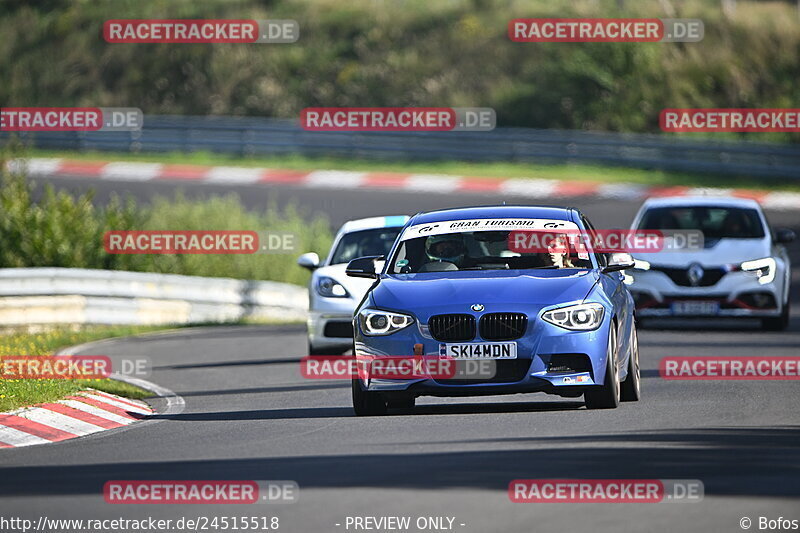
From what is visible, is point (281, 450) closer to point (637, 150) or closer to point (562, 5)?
point (637, 150)

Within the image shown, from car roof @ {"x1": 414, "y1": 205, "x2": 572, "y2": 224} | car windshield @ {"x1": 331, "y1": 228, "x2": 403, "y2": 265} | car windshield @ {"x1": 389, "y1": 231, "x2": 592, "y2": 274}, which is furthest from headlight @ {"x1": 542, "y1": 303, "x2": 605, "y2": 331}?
car windshield @ {"x1": 331, "y1": 228, "x2": 403, "y2": 265}

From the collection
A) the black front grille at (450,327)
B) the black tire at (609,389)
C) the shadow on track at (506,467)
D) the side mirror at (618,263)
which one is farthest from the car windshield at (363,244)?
the shadow on track at (506,467)

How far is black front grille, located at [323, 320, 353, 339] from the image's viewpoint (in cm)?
1798

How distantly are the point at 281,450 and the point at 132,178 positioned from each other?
103 ft

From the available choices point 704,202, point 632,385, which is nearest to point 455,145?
point 704,202

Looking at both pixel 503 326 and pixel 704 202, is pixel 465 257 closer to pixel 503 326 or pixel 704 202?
pixel 503 326

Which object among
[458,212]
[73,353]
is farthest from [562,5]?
[458,212]

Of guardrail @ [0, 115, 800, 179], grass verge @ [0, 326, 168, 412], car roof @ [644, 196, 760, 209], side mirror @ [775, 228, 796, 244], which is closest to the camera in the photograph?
grass verge @ [0, 326, 168, 412]

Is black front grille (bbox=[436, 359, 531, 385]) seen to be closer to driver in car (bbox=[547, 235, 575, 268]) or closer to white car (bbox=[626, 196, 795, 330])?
driver in car (bbox=[547, 235, 575, 268])

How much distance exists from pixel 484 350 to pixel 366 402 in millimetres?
1149

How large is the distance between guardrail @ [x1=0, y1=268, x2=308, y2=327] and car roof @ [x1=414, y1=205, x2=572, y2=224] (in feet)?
35.5

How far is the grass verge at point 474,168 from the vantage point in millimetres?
37656

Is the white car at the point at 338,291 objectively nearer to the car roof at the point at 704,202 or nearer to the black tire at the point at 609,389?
the car roof at the point at 704,202

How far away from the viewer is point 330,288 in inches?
718
